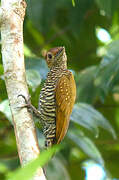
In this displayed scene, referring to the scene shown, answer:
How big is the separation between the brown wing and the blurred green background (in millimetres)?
122

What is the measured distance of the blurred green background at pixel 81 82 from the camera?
287cm

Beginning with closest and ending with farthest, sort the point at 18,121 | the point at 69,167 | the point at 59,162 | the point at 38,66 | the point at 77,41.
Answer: the point at 18,121 < the point at 38,66 < the point at 59,162 < the point at 69,167 < the point at 77,41

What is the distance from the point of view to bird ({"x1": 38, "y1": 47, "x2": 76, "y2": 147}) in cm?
266

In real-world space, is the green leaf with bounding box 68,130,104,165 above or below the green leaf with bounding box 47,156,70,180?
above

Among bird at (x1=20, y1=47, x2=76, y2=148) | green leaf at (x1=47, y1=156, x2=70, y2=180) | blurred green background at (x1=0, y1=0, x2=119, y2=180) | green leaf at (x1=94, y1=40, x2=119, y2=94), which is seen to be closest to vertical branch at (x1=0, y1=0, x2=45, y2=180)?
blurred green background at (x1=0, y1=0, x2=119, y2=180)

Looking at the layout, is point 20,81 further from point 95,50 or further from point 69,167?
point 95,50

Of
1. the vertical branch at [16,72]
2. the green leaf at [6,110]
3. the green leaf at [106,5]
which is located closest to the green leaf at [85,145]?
the green leaf at [6,110]

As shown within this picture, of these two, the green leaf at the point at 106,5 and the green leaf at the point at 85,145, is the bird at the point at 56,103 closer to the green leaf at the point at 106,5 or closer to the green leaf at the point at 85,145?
the green leaf at the point at 85,145

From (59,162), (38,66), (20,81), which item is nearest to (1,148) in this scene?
(59,162)

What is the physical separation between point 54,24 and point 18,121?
2789 millimetres

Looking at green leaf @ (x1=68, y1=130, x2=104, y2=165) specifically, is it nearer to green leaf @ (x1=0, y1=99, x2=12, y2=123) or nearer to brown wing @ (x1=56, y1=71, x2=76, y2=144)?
brown wing @ (x1=56, y1=71, x2=76, y2=144)

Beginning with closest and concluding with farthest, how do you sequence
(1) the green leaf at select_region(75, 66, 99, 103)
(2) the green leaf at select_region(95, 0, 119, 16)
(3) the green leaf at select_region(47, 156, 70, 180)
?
(2) the green leaf at select_region(95, 0, 119, 16) < (3) the green leaf at select_region(47, 156, 70, 180) < (1) the green leaf at select_region(75, 66, 99, 103)

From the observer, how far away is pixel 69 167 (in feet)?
13.0

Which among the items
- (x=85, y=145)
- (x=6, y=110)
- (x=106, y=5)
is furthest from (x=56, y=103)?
(x=106, y=5)
